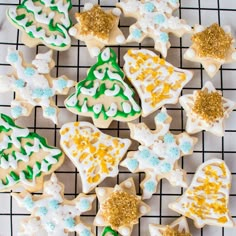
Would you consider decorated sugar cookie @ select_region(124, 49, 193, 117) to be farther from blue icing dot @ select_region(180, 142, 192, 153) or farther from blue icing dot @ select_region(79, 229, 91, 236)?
blue icing dot @ select_region(79, 229, 91, 236)

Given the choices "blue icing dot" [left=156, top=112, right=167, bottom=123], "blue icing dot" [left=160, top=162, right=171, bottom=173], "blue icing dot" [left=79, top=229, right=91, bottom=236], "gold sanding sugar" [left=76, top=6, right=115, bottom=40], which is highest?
"gold sanding sugar" [left=76, top=6, right=115, bottom=40]

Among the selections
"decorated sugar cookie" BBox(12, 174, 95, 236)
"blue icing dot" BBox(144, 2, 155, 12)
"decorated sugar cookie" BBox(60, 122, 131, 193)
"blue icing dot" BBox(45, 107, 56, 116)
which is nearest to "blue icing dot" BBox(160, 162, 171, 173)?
"decorated sugar cookie" BBox(60, 122, 131, 193)

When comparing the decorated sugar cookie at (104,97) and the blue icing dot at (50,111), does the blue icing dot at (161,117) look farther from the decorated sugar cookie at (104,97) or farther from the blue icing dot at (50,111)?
the blue icing dot at (50,111)

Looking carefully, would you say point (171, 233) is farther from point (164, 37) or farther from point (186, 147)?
point (164, 37)

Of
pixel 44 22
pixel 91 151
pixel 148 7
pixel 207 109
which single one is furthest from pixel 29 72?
pixel 207 109

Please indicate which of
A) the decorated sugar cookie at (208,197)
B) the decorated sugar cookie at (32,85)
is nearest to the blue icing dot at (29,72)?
the decorated sugar cookie at (32,85)

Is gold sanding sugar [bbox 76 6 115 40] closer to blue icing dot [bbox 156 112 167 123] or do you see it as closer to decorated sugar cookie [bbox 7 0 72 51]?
decorated sugar cookie [bbox 7 0 72 51]

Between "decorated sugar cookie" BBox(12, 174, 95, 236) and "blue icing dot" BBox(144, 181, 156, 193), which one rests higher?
"blue icing dot" BBox(144, 181, 156, 193)
